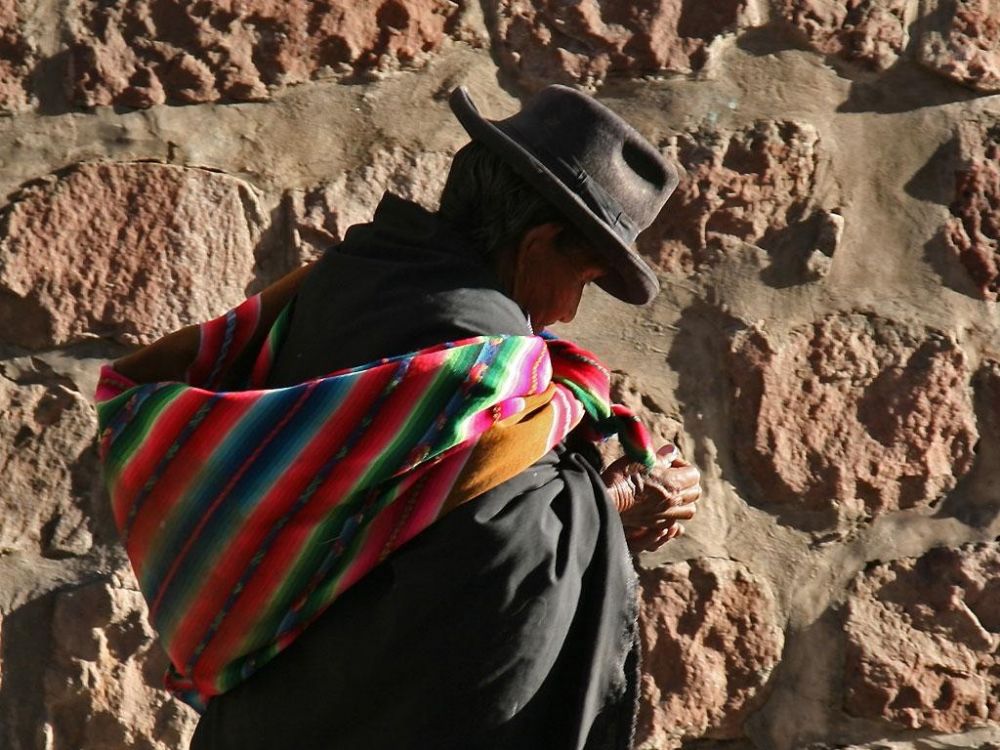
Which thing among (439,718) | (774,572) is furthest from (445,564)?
(774,572)

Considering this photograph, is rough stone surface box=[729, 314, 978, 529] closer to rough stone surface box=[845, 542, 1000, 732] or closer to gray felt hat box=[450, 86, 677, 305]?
rough stone surface box=[845, 542, 1000, 732]

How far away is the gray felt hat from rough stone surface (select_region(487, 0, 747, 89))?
0.51 metres

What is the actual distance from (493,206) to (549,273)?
106 mm

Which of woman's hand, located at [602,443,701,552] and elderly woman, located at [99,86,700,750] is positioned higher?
elderly woman, located at [99,86,700,750]

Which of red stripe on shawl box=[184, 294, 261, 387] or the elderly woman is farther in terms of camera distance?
red stripe on shawl box=[184, 294, 261, 387]

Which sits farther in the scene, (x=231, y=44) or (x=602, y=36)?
(x=602, y=36)

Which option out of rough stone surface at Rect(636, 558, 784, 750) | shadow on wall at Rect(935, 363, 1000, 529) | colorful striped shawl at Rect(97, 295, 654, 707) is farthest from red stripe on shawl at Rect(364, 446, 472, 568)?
shadow on wall at Rect(935, 363, 1000, 529)

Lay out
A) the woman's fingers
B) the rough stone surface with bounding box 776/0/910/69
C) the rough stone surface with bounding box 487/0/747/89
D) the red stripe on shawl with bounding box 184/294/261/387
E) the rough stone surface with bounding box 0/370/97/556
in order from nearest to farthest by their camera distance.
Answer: the red stripe on shawl with bounding box 184/294/261/387
the woman's fingers
the rough stone surface with bounding box 0/370/97/556
the rough stone surface with bounding box 487/0/747/89
the rough stone surface with bounding box 776/0/910/69

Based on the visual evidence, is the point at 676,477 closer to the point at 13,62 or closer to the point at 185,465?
the point at 185,465

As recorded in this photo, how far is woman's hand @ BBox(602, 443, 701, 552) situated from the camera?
181 cm

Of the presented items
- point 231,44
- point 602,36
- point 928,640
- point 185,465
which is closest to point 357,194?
point 231,44

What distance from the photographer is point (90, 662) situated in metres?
1.99

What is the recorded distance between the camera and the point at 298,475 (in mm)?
1501

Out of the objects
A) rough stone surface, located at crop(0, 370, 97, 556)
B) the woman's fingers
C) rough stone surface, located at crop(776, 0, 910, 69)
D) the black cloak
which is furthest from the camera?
rough stone surface, located at crop(776, 0, 910, 69)
